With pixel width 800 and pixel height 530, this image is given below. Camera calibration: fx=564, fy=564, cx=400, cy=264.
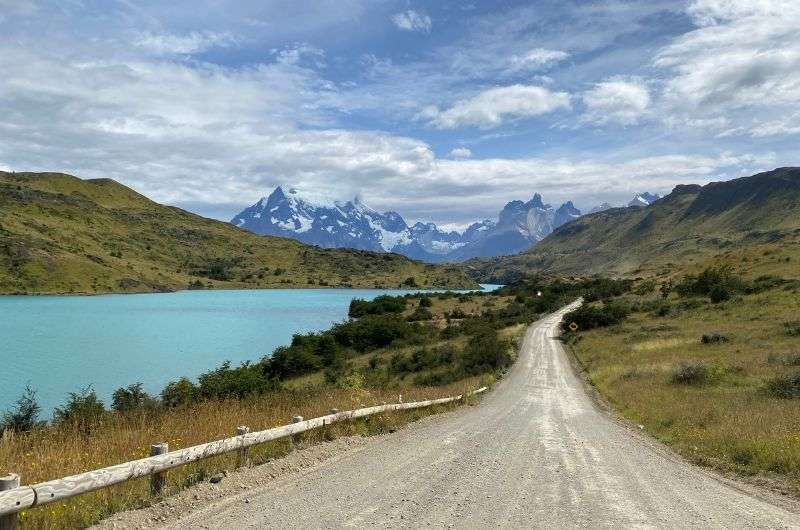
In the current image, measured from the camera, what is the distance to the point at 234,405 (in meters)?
15.5

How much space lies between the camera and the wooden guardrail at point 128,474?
20.5ft

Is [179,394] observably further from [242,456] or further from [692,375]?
[692,375]

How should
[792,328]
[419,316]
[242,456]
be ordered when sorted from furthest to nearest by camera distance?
[419,316], [792,328], [242,456]

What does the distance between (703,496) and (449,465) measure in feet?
15.8

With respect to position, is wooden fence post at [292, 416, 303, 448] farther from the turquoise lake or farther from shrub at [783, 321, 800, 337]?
shrub at [783, 321, 800, 337]

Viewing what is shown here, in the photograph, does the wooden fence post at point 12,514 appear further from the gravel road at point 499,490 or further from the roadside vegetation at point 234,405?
the gravel road at point 499,490

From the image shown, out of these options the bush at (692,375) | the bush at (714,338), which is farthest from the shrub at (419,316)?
the bush at (692,375)

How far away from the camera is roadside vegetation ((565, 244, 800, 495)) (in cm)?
1471

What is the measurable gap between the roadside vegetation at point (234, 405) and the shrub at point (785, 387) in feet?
43.0

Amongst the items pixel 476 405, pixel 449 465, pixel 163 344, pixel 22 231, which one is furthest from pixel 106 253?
pixel 449 465

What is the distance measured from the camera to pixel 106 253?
591 ft

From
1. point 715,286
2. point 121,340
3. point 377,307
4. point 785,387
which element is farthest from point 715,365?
point 377,307

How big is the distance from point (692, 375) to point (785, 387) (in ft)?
19.3

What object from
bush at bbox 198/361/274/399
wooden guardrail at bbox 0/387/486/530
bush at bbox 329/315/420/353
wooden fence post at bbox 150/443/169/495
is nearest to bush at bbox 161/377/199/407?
bush at bbox 198/361/274/399
